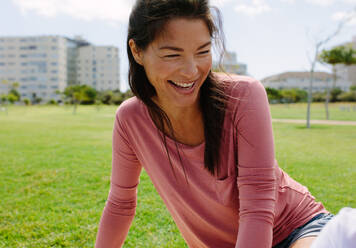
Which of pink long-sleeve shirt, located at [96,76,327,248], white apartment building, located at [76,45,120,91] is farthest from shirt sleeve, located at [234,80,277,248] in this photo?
white apartment building, located at [76,45,120,91]

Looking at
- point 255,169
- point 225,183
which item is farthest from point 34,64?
point 255,169

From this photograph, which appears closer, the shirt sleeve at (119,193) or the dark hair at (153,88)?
the dark hair at (153,88)

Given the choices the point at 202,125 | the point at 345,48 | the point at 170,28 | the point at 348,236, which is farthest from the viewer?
the point at 345,48

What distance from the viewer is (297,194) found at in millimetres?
1362

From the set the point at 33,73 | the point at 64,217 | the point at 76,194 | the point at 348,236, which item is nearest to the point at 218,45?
the point at 348,236

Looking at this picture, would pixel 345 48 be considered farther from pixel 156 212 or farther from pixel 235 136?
pixel 235 136

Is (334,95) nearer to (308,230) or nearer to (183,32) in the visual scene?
(308,230)

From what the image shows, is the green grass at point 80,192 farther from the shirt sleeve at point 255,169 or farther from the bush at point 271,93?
the shirt sleeve at point 255,169

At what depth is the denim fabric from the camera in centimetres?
124

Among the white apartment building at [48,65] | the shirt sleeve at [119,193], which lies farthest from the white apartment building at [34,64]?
the shirt sleeve at [119,193]

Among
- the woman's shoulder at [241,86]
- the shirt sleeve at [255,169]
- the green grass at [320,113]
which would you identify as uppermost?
the woman's shoulder at [241,86]

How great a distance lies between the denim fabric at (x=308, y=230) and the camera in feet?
4.05

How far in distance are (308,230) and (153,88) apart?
0.81 metres

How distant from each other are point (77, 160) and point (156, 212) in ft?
11.5
